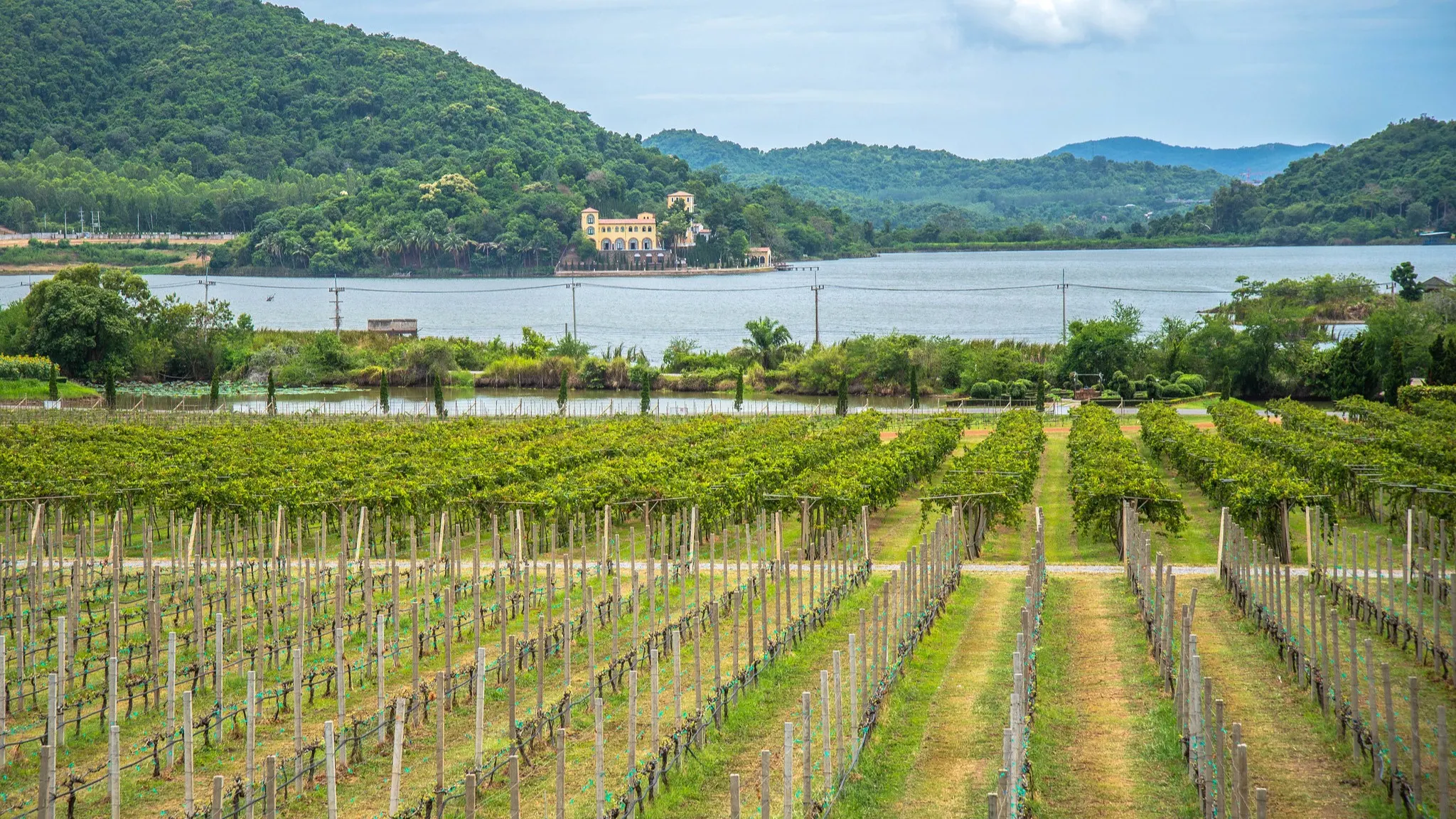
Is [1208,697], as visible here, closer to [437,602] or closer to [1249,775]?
[1249,775]

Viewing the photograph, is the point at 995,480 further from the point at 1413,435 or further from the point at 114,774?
the point at 114,774

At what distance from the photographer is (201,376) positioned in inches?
2933

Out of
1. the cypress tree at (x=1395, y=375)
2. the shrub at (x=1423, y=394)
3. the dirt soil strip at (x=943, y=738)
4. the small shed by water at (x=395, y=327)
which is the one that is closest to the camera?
the dirt soil strip at (x=943, y=738)

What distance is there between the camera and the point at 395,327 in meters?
90.4

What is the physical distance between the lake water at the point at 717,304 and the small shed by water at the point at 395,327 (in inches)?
695

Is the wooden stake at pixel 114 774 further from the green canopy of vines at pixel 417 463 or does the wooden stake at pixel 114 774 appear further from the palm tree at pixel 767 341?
the palm tree at pixel 767 341

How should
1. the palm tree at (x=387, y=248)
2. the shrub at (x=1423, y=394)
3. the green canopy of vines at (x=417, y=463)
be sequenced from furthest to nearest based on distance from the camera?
the palm tree at (x=387, y=248)
the shrub at (x=1423, y=394)
the green canopy of vines at (x=417, y=463)

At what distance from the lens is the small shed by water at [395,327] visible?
88.8m

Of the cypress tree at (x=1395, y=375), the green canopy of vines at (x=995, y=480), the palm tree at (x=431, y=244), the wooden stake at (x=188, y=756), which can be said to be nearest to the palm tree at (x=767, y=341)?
the cypress tree at (x=1395, y=375)

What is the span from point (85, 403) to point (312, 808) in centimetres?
4977

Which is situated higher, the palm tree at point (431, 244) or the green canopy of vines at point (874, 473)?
the palm tree at point (431, 244)

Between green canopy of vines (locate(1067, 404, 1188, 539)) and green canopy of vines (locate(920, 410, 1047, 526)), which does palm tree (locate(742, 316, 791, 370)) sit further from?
green canopy of vines (locate(1067, 404, 1188, 539))

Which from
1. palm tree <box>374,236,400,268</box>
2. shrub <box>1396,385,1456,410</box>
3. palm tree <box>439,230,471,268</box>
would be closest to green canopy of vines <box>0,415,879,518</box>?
shrub <box>1396,385,1456,410</box>

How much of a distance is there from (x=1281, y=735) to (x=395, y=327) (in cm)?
8166
